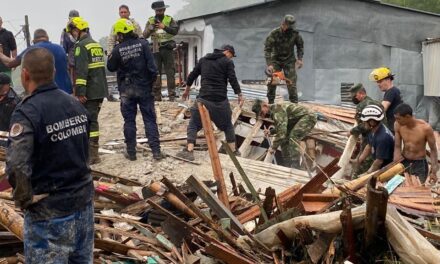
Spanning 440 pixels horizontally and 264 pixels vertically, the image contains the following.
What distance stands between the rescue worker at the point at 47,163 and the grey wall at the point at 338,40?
11664mm

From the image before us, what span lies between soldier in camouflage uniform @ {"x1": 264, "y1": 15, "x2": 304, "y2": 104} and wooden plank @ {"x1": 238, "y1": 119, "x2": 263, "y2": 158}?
3.58 ft

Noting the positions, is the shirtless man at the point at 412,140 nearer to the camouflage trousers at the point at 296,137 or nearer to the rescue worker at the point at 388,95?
the rescue worker at the point at 388,95

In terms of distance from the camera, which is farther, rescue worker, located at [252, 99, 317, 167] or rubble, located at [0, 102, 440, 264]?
rescue worker, located at [252, 99, 317, 167]

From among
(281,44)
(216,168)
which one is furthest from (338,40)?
(216,168)

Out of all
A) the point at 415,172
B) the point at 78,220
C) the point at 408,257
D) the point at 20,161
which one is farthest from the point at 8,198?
the point at 415,172

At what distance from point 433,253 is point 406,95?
1355 cm

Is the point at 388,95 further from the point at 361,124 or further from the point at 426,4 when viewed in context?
the point at 426,4

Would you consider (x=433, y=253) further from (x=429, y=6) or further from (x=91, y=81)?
(x=429, y=6)

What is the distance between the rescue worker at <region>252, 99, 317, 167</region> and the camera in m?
9.44

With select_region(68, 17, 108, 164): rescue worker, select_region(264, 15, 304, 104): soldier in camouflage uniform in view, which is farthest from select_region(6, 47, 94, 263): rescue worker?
select_region(264, 15, 304, 104): soldier in camouflage uniform

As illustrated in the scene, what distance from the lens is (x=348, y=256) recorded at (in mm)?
4293

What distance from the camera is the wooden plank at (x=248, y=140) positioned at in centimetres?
1010

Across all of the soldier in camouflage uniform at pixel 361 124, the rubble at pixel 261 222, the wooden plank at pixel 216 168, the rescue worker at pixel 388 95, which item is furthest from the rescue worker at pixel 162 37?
the rubble at pixel 261 222

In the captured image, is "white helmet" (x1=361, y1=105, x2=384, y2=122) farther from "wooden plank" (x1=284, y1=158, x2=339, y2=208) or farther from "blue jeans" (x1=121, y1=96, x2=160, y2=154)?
"blue jeans" (x1=121, y1=96, x2=160, y2=154)
